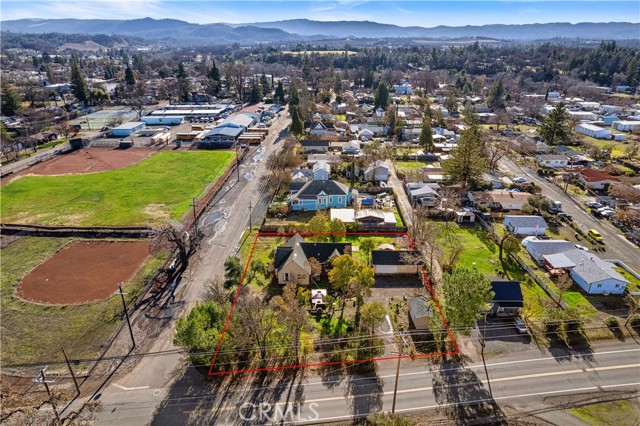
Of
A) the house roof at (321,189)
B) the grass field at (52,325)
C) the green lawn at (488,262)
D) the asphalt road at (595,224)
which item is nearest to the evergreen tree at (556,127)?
the asphalt road at (595,224)

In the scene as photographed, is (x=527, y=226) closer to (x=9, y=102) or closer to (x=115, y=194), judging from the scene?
(x=115, y=194)

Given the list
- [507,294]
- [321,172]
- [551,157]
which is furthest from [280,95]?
[507,294]

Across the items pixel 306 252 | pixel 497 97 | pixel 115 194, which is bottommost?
pixel 115 194

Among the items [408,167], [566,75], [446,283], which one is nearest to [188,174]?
[408,167]

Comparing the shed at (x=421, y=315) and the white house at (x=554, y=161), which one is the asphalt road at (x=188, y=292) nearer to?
the shed at (x=421, y=315)

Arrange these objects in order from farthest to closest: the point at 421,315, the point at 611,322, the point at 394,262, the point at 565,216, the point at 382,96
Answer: the point at 382,96 < the point at 565,216 < the point at 394,262 < the point at 611,322 < the point at 421,315

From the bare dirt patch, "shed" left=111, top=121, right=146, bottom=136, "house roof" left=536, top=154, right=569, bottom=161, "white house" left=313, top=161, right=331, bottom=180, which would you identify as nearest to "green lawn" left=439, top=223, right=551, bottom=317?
"white house" left=313, top=161, right=331, bottom=180

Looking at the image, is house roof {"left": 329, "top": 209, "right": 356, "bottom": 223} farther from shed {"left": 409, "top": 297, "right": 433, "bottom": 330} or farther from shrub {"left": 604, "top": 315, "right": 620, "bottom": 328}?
shrub {"left": 604, "top": 315, "right": 620, "bottom": 328}
